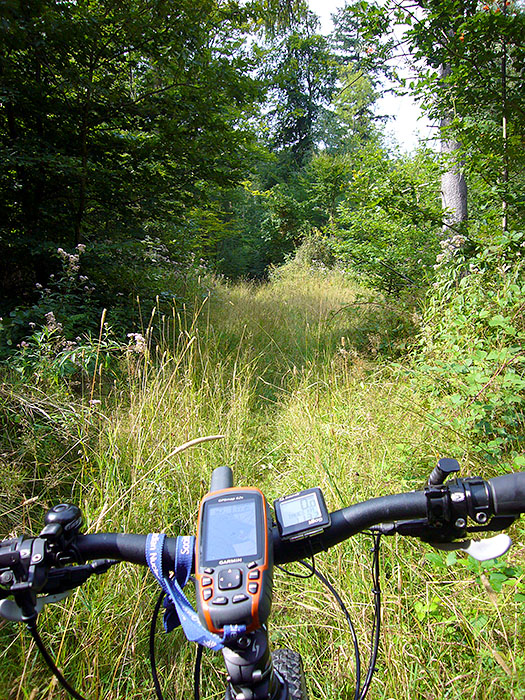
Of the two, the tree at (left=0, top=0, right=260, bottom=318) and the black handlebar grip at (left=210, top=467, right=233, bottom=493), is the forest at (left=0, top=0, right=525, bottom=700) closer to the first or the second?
the tree at (left=0, top=0, right=260, bottom=318)

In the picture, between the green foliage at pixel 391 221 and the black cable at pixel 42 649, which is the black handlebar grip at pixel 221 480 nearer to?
the black cable at pixel 42 649

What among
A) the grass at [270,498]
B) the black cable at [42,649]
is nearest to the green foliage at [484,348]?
the grass at [270,498]

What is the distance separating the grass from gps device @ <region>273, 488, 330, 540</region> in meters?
0.64

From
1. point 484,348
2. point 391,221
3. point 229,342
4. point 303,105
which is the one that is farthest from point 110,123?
point 303,105

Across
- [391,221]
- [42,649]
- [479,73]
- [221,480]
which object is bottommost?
[42,649]

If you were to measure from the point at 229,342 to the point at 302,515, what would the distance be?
3885mm

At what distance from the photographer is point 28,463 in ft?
7.23

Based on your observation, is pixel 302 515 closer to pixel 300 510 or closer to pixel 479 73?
pixel 300 510

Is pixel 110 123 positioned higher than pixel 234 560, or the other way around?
pixel 110 123

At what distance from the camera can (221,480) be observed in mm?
904

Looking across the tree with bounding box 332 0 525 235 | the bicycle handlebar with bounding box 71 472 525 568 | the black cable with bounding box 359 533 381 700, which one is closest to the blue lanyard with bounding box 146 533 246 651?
the bicycle handlebar with bounding box 71 472 525 568

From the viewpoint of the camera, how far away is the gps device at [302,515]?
79 cm

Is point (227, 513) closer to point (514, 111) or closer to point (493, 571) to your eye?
point (493, 571)

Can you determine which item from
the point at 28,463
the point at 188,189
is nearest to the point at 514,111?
the point at 188,189
